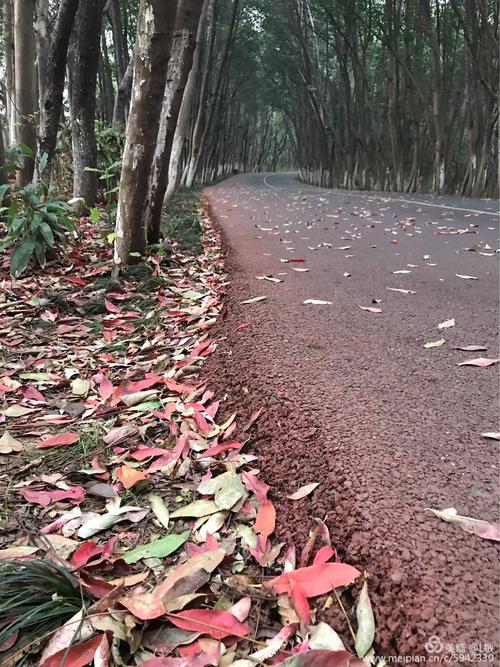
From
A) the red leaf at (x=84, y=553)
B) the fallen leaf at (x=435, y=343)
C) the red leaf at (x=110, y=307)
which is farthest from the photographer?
the red leaf at (x=110, y=307)

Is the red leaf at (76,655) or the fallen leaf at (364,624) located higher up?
the fallen leaf at (364,624)

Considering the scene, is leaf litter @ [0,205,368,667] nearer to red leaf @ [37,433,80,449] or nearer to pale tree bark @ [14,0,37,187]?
red leaf @ [37,433,80,449]

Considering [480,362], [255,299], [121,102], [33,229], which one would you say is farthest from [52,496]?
[121,102]

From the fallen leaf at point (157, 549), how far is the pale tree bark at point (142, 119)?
11.5 feet

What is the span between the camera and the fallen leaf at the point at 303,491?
5.61 feet

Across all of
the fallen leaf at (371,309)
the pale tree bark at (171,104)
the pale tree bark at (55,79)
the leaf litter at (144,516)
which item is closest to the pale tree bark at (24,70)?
the pale tree bark at (55,79)

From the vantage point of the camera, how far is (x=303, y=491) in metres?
1.72

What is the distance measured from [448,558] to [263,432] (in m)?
0.91

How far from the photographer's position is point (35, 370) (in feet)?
10.3

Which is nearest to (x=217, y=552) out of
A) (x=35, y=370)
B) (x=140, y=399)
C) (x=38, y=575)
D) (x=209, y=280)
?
(x=38, y=575)

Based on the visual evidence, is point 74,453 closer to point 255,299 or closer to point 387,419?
point 387,419

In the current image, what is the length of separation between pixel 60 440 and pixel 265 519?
A: 1.02 meters

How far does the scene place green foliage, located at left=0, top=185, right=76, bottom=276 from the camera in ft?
15.3

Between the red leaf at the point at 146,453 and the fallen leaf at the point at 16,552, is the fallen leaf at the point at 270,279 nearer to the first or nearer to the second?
the red leaf at the point at 146,453
